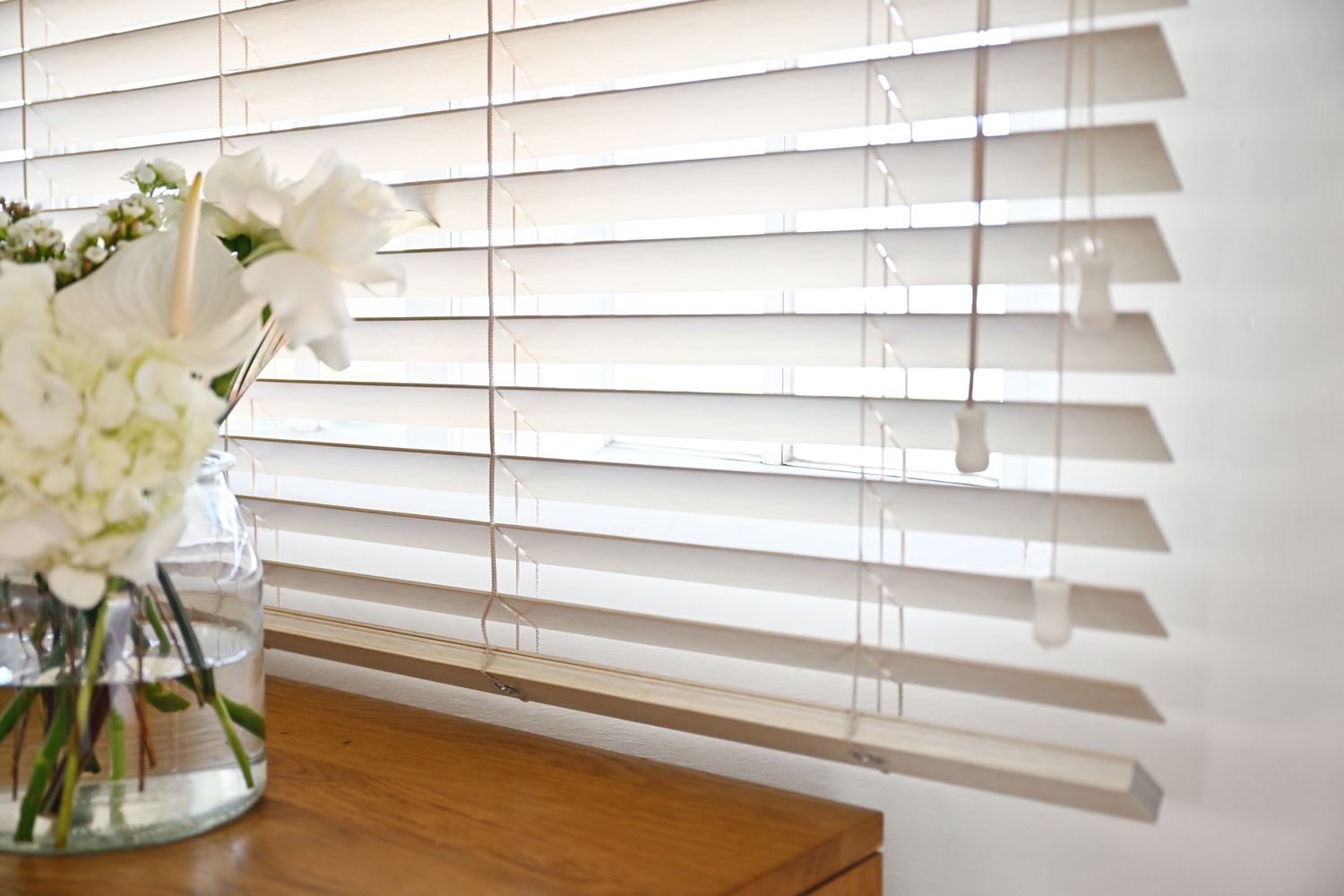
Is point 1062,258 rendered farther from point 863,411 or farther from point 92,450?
point 92,450

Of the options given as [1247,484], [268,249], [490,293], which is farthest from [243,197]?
[1247,484]

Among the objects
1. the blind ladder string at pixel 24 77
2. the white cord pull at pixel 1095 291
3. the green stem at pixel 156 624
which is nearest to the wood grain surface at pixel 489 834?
the green stem at pixel 156 624

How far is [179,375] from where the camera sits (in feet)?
2.31

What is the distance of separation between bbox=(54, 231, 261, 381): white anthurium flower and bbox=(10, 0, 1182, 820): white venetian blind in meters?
0.28

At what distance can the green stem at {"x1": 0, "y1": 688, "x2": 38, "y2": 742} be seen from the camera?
0.83 m

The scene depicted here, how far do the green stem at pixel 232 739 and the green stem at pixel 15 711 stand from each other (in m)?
0.13

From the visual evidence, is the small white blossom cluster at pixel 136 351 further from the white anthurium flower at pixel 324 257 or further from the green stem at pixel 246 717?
the green stem at pixel 246 717

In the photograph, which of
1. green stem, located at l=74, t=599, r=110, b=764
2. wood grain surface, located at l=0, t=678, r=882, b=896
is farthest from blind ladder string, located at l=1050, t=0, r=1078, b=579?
green stem, located at l=74, t=599, r=110, b=764

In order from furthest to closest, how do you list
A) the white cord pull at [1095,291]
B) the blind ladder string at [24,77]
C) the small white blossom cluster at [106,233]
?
the blind ladder string at [24,77]
the small white blossom cluster at [106,233]
the white cord pull at [1095,291]

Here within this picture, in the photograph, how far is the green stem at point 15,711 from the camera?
0.83 metres

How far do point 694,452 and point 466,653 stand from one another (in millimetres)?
284

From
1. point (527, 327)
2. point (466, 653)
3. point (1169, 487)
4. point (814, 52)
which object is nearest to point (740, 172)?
point (814, 52)

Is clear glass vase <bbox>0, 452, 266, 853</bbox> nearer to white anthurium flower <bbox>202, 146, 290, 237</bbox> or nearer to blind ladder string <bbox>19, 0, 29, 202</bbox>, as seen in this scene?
white anthurium flower <bbox>202, 146, 290, 237</bbox>

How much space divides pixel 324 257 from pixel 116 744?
39cm
